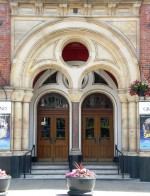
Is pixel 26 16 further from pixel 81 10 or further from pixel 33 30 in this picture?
pixel 81 10

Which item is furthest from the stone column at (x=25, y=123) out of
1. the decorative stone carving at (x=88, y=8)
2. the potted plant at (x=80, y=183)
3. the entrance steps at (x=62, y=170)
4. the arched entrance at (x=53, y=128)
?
the potted plant at (x=80, y=183)

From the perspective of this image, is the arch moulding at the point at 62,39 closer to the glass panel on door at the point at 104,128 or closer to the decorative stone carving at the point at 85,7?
the decorative stone carving at the point at 85,7

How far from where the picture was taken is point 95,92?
20219 millimetres

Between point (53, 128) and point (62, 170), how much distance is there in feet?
8.59

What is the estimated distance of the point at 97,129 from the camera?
20.3 m

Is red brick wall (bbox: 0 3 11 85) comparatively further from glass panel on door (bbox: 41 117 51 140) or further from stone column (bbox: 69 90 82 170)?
glass panel on door (bbox: 41 117 51 140)

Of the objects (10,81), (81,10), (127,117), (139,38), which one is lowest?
(127,117)

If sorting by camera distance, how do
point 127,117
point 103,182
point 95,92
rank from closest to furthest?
point 103,182 → point 127,117 → point 95,92

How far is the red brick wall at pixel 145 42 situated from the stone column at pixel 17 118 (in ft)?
15.4

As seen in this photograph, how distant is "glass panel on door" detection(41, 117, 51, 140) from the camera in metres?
20.2

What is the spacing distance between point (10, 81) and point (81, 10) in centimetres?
380

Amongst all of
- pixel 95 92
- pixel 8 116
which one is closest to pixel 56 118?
pixel 95 92

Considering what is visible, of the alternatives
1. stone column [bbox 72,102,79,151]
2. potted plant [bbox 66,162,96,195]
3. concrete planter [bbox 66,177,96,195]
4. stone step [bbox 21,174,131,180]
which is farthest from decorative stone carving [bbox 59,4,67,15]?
concrete planter [bbox 66,177,96,195]

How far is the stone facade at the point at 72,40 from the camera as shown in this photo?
682 inches
